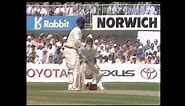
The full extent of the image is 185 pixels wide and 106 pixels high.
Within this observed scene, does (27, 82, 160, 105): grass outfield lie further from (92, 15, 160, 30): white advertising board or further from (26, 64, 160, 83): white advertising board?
(92, 15, 160, 30): white advertising board

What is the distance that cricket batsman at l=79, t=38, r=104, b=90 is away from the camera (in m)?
8.04

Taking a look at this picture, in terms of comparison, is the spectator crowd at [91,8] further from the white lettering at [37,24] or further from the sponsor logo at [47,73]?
the sponsor logo at [47,73]

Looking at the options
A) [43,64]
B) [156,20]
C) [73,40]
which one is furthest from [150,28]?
[43,64]

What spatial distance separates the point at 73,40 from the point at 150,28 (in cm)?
126

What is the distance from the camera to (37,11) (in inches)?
316

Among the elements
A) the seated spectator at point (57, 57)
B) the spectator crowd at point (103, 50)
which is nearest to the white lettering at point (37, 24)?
the spectator crowd at point (103, 50)

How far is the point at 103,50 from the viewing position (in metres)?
8.16

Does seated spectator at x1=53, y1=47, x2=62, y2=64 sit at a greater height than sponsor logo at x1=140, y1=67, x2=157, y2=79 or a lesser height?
greater

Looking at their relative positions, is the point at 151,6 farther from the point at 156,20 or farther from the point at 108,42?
the point at 108,42

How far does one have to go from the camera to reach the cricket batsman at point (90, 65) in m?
8.04

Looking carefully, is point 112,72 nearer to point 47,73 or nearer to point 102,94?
point 102,94

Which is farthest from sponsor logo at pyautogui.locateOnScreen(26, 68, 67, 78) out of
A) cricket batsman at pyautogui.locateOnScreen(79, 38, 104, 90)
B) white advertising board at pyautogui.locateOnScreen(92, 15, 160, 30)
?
white advertising board at pyautogui.locateOnScreen(92, 15, 160, 30)

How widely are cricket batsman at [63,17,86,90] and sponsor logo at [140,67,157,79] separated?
1086 millimetres

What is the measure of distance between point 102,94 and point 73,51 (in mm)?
841
